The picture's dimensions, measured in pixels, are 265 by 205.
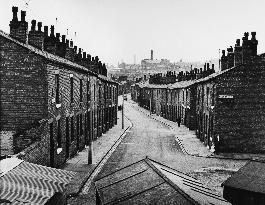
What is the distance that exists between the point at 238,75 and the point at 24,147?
59.0 ft

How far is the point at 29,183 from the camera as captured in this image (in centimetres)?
1095

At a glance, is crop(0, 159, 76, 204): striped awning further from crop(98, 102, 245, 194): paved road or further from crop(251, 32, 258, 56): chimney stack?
crop(251, 32, 258, 56): chimney stack

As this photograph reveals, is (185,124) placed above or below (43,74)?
below

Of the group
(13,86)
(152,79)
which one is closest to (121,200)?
(13,86)

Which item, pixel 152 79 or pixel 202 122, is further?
pixel 152 79

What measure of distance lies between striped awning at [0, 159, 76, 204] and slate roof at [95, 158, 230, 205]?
1.46 m

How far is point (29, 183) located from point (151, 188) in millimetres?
3822

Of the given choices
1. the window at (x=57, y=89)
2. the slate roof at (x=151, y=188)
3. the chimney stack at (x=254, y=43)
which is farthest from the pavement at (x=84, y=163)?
the chimney stack at (x=254, y=43)

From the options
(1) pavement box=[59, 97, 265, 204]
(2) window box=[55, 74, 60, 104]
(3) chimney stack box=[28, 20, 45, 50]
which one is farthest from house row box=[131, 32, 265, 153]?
(3) chimney stack box=[28, 20, 45, 50]

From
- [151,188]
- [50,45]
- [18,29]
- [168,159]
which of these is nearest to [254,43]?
[168,159]

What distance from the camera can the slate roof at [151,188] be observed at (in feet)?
30.3

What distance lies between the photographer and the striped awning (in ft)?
32.4

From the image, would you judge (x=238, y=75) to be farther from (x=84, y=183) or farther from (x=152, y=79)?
(x=152, y=79)

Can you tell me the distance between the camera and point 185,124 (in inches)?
1951
